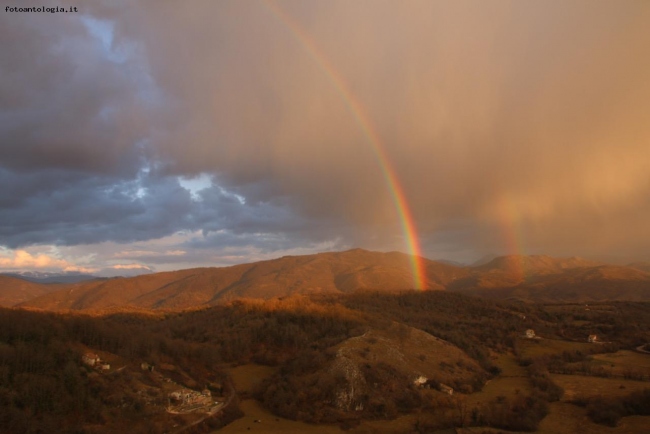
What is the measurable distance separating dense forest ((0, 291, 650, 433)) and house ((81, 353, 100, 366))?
12.8 inches

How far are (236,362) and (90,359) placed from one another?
1563 cm

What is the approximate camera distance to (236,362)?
1444 inches

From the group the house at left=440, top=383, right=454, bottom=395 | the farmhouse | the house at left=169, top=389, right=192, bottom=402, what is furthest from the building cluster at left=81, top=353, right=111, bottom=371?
the farmhouse

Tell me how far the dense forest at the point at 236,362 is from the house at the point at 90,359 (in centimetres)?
32

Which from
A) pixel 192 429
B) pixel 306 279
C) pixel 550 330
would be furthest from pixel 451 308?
pixel 306 279

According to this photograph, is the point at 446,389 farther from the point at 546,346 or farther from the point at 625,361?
the point at 546,346

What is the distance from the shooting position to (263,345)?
3941 cm

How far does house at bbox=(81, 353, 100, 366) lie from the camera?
2263cm

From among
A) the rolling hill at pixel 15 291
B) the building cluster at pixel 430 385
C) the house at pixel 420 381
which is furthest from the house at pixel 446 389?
the rolling hill at pixel 15 291

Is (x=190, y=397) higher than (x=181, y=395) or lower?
lower

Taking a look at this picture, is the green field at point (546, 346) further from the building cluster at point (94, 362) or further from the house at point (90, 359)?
the house at point (90, 359)

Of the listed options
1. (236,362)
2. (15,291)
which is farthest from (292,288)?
(236,362)

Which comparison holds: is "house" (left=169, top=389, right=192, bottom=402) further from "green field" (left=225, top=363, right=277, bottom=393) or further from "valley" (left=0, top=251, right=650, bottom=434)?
"green field" (left=225, top=363, right=277, bottom=393)

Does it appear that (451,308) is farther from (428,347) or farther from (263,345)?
(263,345)
